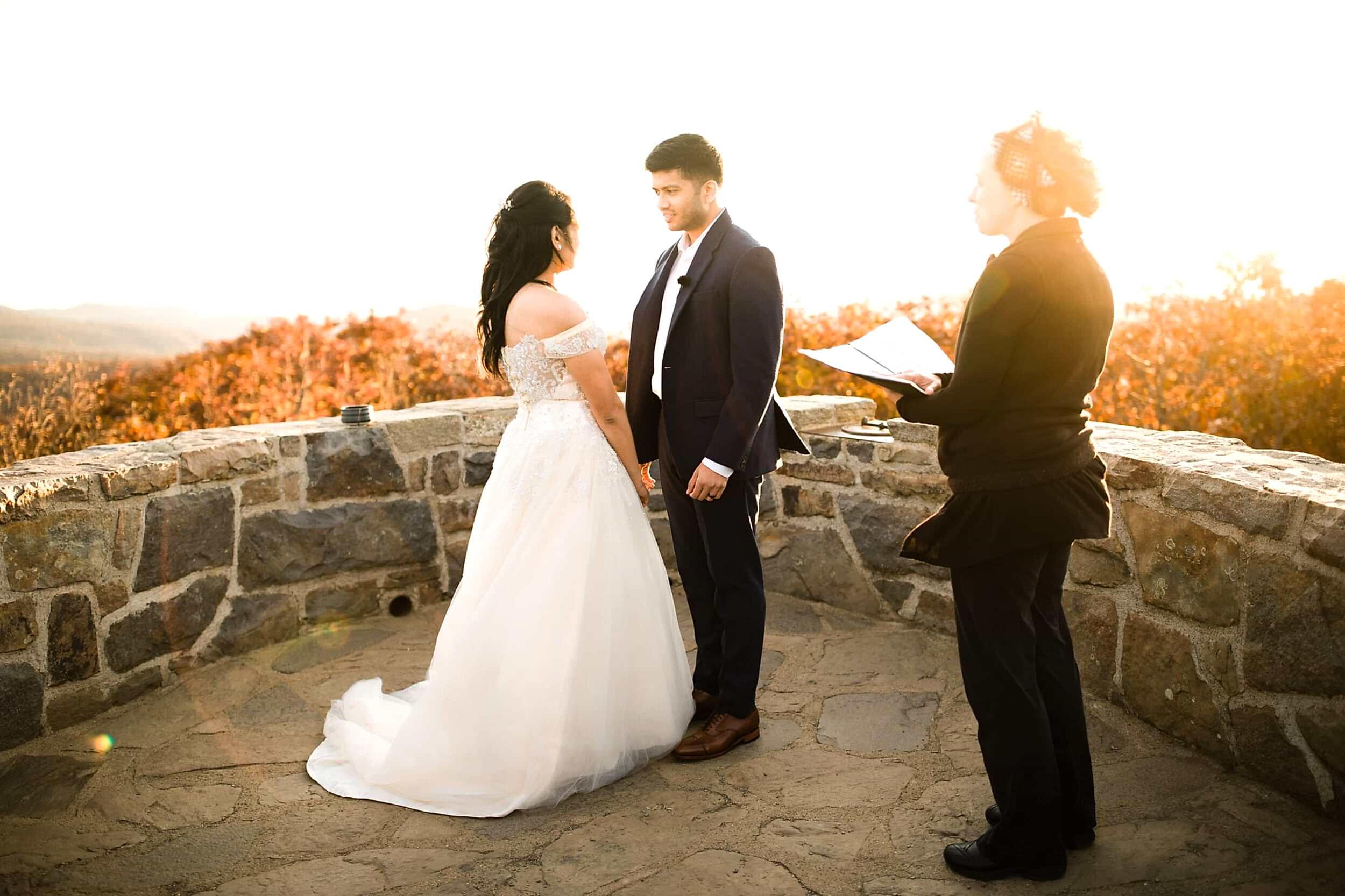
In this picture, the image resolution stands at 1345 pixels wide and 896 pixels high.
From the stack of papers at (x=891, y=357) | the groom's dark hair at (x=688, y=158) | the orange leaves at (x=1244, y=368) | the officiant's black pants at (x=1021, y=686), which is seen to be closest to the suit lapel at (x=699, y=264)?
the groom's dark hair at (x=688, y=158)

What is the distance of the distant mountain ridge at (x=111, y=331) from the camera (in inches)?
259

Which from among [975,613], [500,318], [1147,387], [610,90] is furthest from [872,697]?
[610,90]

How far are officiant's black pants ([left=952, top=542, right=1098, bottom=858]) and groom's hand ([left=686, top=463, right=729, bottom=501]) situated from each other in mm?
753

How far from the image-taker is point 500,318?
2.67 meters

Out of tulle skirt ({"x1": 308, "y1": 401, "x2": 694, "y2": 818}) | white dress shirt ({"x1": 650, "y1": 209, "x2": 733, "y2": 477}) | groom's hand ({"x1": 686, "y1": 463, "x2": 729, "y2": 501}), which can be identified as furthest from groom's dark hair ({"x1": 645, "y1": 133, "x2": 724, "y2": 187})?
groom's hand ({"x1": 686, "y1": 463, "x2": 729, "y2": 501})

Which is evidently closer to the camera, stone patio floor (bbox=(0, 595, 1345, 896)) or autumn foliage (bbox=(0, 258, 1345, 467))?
stone patio floor (bbox=(0, 595, 1345, 896))

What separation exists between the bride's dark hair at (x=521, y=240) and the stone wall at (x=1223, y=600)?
1694 millimetres

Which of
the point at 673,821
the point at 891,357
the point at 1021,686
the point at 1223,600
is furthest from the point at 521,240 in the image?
the point at 1223,600

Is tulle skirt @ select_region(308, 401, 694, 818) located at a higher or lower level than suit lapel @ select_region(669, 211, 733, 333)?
lower

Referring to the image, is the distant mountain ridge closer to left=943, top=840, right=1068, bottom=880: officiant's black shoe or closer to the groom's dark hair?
the groom's dark hair

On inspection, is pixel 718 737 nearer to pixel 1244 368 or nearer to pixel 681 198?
pixel 681 198

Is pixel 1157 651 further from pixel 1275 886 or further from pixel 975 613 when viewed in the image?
pixel 975 613

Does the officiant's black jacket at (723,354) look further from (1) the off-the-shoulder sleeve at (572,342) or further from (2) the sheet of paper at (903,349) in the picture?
(2) the sheet of paper at (903,349)

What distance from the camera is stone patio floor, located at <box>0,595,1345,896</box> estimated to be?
204 centimetres
